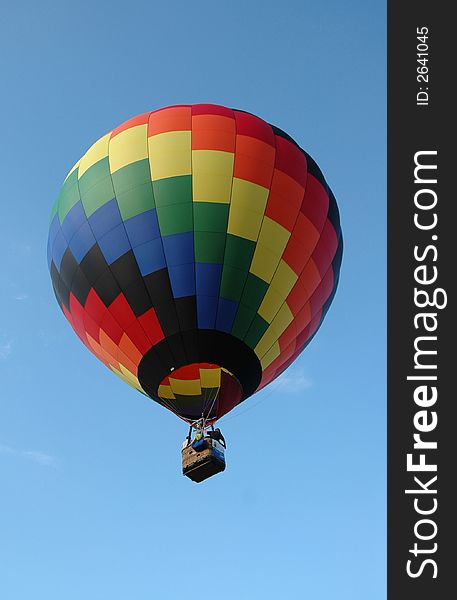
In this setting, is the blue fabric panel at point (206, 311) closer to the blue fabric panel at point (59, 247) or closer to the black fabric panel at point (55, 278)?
the blue fabric panel at point (59, 247)

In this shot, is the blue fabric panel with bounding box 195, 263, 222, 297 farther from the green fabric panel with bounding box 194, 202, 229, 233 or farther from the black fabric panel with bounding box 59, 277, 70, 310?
the black fabric panel with bounding box 59, 277, 70, 310

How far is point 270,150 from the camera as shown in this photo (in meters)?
13.2

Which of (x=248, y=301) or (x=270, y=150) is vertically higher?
(x=270, y=150)

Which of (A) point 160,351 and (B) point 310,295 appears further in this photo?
(B) point 310,295

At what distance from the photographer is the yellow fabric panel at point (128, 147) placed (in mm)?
12891

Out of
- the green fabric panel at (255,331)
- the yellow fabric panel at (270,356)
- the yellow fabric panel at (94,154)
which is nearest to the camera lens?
the green fabric panel at (255,331)

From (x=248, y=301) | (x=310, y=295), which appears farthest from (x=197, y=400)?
(x=310, y=295)

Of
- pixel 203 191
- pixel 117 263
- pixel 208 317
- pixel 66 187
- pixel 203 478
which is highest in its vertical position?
pixel 66 187

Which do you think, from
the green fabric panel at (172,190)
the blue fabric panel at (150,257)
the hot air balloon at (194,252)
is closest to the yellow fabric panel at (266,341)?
the hot air balloon at (194,252)

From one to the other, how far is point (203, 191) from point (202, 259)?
3.90 ft

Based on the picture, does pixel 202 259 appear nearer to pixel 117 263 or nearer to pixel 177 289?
pixel 177 289

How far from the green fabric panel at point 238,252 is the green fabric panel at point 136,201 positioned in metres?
1.47

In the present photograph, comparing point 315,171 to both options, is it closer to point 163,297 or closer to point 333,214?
point 333,214

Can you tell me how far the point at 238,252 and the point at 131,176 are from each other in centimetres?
231
